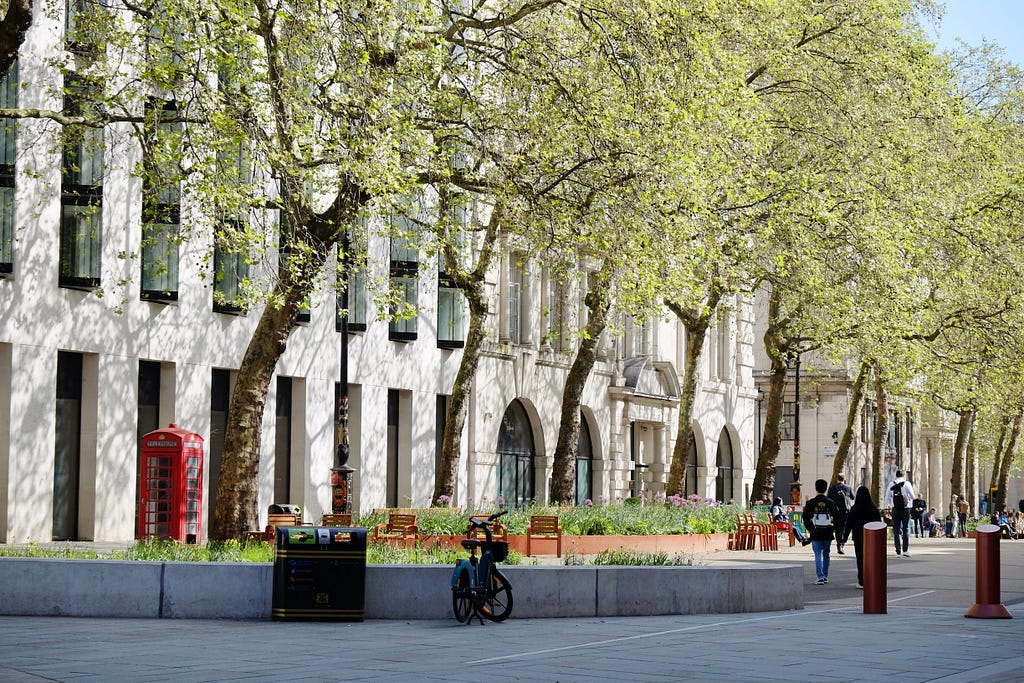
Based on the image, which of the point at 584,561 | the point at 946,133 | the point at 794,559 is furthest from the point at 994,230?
the point at 584,561

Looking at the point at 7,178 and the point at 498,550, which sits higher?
the point at 7,178

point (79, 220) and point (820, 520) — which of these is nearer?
point (820, 520)

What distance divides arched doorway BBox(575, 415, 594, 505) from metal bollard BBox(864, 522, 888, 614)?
30502 mm

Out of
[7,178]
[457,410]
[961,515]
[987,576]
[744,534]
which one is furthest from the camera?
[961,515]

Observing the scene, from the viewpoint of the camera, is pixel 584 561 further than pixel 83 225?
No

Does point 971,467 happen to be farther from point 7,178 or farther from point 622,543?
point 7,178

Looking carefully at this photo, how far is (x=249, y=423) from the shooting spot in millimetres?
21953

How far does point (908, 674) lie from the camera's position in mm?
11836

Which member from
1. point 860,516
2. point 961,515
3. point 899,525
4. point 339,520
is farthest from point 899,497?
point 961,515

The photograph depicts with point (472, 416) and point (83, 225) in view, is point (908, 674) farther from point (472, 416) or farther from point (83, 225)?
point (472, 416)

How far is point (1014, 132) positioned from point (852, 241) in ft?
59.4

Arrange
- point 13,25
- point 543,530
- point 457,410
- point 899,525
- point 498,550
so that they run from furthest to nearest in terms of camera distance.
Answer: point 899,525 < point 457,410 < point 543,530 < point 13,25 < point 498,550

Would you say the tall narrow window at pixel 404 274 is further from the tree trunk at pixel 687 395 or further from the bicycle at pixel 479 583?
the bicycle at pixel 479 583

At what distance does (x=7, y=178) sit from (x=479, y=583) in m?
16.4
